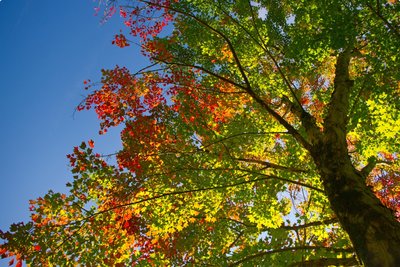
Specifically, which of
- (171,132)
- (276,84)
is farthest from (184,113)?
(276,84)

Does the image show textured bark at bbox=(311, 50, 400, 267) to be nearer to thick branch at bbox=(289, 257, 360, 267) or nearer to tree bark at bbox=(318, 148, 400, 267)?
tree bark at bbox=(318, 148, 400, 267)

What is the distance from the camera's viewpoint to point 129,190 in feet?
20.0

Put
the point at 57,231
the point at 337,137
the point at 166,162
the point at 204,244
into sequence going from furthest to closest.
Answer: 1. the point at 204,244
2. the point at 166,162
3. the point at 57,231
4. the point at 337,137

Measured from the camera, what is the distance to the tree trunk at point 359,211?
2.98m

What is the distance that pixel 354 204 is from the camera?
356 cm

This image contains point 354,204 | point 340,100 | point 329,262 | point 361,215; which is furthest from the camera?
point 340,100

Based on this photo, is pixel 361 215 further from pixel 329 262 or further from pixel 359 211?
pixel 329 262

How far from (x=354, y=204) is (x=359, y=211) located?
13 centimetres

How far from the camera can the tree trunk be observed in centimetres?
298

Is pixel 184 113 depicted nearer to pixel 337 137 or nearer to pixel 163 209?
pixel 163 209

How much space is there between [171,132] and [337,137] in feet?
13.3

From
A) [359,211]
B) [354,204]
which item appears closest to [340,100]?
[354,204]

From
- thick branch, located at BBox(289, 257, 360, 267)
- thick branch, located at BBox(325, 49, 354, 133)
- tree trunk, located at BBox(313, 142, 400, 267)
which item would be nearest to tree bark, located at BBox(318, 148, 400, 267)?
tree trunk, located at BBox(313, 142, 400, 267)

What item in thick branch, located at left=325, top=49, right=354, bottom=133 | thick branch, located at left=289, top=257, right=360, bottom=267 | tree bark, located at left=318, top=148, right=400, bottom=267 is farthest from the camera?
thick branch, located at left=325, top=49, right=354, bottom=133
